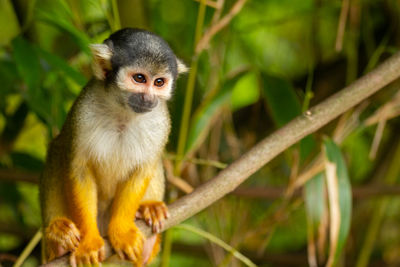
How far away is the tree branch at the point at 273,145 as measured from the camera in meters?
2.59

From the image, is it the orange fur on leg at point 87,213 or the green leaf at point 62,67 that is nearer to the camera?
the orange fur on leg at point 87,213

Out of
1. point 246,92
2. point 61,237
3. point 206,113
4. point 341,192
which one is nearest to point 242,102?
point 246,92

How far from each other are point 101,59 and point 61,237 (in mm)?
913

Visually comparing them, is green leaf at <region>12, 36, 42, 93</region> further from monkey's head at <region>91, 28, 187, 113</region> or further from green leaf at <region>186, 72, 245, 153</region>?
green leaf at <region>186, 72, 245, 153</region>

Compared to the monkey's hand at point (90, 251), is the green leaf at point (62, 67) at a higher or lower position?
higher

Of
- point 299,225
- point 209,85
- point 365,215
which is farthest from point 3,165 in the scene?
point 365,215

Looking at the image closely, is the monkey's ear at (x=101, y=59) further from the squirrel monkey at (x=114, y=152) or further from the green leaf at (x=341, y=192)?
the green leaf at (x=341, y=192)

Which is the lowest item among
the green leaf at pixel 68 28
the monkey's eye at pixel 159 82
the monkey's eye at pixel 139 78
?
the monkey's eye at pixel 139 78

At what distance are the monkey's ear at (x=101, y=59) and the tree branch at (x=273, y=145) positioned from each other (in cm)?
81

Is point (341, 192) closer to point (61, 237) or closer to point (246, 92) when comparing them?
point (61, 237)

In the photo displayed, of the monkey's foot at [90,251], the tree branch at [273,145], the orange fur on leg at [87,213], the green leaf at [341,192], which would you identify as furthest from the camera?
the green leaf at [341,192]

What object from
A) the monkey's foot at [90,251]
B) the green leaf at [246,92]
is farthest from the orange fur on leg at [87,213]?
the green leaf at [246,92]

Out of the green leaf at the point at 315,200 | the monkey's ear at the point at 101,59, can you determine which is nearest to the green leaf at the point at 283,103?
the green leaf at the point at 315,200

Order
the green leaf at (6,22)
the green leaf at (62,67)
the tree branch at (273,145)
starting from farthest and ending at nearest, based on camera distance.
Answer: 1. the green leaf at (6,22)
2. the green leaf at (62,67)
3. the tree branch at (273,145)
